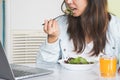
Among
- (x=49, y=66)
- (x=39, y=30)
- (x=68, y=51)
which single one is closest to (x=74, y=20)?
(x=68, y=51)

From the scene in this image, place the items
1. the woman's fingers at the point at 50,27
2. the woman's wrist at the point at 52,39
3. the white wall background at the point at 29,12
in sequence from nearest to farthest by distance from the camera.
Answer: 1. the woman's fingers at the point at 50,27
2. the woman's wrist at the point at 52,39
3. the white wall background at the point at 29,12

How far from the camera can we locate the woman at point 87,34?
1944 millimetres

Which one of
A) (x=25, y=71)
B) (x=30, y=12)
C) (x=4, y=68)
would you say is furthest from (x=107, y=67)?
(x=30, y=12)

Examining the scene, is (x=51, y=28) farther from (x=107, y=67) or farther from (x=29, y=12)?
(x=29, y=12)

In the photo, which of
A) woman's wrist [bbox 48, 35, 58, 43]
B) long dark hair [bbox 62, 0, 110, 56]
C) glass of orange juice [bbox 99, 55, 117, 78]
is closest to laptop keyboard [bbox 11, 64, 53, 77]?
glass of orange juice [bbox 99, 55, 117, 78]

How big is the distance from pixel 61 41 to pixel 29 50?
1.10 m

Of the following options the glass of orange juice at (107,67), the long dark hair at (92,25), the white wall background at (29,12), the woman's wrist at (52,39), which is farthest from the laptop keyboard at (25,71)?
the white wall background at (29,12)

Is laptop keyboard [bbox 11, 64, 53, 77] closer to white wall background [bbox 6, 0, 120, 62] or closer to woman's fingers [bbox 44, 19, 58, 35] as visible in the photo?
woman's fingers [bbox 44, 19, 58, 35]

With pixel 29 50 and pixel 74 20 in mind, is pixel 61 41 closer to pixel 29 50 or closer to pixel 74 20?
pixel 74 20

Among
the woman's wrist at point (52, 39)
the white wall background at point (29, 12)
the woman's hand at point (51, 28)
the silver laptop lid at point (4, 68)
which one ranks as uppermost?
the white wall background at point (29, 12)

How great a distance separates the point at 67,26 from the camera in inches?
85.0

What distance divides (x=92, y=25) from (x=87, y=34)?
7 cm

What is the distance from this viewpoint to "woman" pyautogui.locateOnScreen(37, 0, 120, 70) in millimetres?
1944

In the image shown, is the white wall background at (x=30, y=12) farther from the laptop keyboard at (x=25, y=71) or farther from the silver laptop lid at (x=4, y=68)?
the silver laptop lid at (x=4, y=68)
